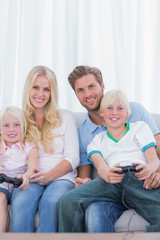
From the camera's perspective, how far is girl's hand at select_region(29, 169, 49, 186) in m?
1.69

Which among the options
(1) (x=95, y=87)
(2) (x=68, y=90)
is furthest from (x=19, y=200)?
(2) (x=68, y=90)

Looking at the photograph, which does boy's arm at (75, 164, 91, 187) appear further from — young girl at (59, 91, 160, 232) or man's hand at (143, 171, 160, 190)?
man's hand at (143, 171, 160, 190)

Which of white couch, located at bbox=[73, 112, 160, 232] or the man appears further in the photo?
the man

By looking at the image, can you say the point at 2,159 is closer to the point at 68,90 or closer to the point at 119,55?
the point at 68,90

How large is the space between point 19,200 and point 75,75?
891mm

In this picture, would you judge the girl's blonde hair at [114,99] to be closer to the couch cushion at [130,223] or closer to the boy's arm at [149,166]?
the boy's arm at [149,166]

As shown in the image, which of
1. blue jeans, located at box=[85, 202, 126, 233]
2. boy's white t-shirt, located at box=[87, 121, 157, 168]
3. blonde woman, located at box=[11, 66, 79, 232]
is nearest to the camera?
blue jeans, located at box=[85, 202, 126, 233]

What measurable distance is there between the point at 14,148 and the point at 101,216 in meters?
0.67

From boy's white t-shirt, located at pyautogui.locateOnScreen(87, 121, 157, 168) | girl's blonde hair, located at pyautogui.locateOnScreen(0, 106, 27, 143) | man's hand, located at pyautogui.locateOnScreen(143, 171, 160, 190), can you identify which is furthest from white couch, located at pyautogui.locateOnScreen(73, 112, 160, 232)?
girl's blonde hair, located at pyautogui.locateOnScreen(0, 106, 27, 143)

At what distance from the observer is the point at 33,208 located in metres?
1.56

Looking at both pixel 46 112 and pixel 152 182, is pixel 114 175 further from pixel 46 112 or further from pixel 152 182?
pixel 46 112

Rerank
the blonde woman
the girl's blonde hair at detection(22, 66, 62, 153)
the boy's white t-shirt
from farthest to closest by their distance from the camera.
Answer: the girl's blonde hair at detection(22, 66, 62, 153)
the boy's white t-shirt
the blonde woman

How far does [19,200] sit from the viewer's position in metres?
1.56

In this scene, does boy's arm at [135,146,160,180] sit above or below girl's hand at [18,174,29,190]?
above
